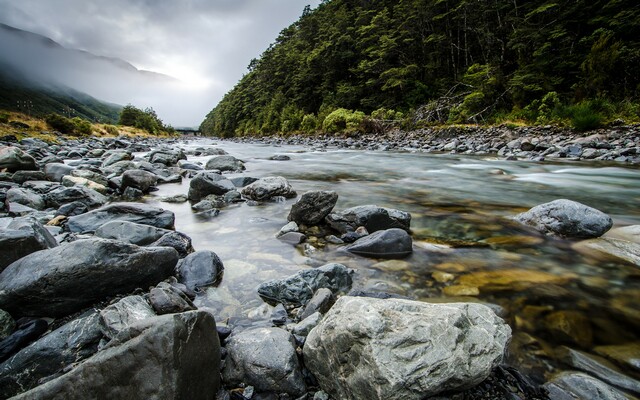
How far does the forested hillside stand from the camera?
15711mm

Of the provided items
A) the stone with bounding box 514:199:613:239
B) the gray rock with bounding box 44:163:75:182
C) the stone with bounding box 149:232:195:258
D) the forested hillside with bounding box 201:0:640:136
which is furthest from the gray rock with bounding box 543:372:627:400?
the forested hillside with bounding box 201:0:640:136

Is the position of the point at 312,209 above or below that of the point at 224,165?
above

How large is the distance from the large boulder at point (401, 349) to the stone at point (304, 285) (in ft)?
2.44

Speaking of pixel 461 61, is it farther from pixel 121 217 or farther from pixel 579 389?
pixel 579 389

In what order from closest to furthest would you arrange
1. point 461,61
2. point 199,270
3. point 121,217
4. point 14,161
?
point 199,270
point 121,217
point 14,161
point 461,61

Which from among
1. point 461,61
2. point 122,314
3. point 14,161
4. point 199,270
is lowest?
point 199,270

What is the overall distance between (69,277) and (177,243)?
123 centimetres

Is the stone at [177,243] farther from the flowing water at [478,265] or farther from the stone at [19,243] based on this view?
the stone at [19,243]

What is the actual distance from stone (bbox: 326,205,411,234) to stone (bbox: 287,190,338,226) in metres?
0.17

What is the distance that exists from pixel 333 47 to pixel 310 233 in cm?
3599

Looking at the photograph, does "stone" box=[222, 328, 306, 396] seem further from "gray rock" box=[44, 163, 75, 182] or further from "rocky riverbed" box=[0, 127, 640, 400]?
"gray rock" box=[44, 163, 75, 182]

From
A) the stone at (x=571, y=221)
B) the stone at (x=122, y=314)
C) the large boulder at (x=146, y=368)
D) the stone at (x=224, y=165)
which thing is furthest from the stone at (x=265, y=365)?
the stone at (x=224, y=165)

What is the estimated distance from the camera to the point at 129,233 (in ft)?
10.1

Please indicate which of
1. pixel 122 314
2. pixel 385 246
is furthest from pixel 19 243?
pixel 385 246
